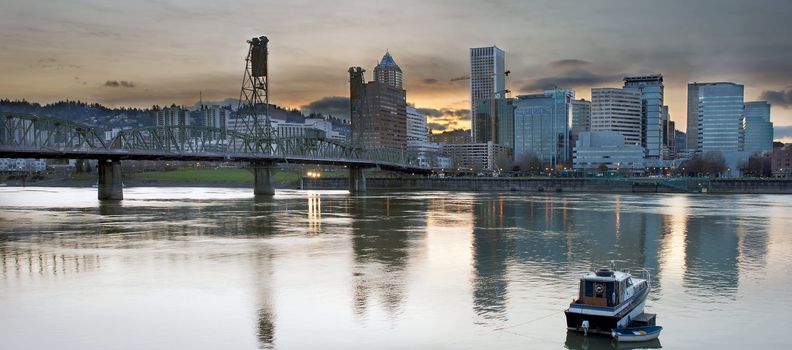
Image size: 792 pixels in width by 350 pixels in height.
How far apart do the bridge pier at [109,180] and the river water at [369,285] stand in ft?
186

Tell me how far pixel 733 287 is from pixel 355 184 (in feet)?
482

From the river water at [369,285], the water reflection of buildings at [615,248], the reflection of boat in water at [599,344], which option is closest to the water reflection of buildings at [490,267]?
the water reflection of buildings at [615,248]

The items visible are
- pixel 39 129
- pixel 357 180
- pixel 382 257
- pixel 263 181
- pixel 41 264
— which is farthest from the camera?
pixel 357 180

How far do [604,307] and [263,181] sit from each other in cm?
12434

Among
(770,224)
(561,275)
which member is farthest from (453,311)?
(770,224)

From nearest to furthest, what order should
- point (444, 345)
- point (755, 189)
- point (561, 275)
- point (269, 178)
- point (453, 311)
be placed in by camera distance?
point (444, 345) < point (453, 311) < point (561, 275) < point (269, 178) < point (755, 189)

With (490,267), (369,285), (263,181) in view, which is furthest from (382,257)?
(263,181)

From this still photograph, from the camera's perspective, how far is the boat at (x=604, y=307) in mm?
21438

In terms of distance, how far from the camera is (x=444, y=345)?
20.4 meters

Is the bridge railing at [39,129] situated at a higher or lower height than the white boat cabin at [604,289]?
higher

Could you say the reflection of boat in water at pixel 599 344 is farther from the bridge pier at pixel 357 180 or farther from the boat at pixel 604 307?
the bridge pier at pixel 357 180

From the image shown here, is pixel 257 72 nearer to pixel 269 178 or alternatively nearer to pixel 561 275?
pixel 269 178

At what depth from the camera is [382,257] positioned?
1545 inches

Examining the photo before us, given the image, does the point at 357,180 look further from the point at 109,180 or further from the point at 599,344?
the point at 599,344
